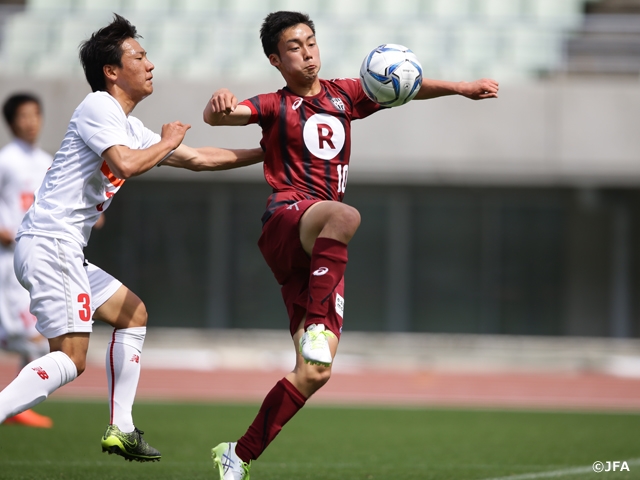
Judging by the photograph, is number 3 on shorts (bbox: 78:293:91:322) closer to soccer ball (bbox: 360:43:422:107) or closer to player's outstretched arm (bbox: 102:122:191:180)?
player's outstretched arm (bbox: 102:122:191:180)

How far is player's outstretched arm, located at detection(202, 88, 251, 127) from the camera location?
4438 mm

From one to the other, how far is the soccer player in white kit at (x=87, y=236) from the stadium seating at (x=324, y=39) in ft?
36.1

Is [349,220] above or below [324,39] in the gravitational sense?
below

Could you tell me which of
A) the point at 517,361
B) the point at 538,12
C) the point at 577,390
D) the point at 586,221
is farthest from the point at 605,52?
the point at 577,390

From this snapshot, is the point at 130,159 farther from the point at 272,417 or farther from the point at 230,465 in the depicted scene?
the point at 230,465

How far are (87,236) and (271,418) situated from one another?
53.4 inches

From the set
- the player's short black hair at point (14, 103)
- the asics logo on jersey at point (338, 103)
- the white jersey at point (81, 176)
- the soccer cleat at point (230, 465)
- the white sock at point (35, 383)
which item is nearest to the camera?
the white sock at point (35, 383)

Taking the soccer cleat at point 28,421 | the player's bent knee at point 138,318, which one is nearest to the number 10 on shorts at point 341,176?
the player's bent knee at point 138,318

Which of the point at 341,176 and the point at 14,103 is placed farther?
the point at 14,103

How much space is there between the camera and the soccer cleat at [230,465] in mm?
4211

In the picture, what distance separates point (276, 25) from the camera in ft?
15.6

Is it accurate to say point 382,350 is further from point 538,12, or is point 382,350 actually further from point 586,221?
point 538,12
